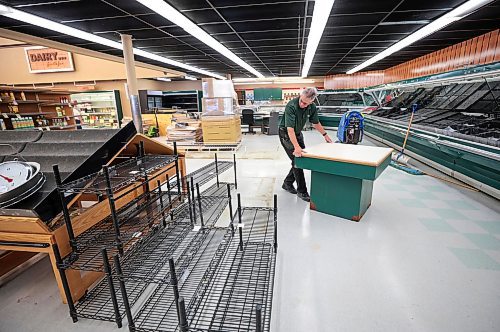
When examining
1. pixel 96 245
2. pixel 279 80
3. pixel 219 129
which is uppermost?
pixel 279 80

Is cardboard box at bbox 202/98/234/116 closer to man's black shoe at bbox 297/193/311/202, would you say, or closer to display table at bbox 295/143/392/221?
man's black shoe at bbox 297/193/311/202

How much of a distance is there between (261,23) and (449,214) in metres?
4.60

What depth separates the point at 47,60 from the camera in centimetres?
1161

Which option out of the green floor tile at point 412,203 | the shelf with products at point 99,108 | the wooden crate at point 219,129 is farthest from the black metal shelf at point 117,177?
the shelf with products at point 99,108

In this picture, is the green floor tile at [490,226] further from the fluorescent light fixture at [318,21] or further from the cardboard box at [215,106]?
the cardboard box at [215,106]

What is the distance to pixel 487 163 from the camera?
126 inches

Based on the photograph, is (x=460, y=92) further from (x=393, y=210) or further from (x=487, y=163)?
(x=393, y=210)

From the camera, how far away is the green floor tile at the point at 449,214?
290 cm

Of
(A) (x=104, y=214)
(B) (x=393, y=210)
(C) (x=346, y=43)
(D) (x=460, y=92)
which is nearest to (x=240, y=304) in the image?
(A) (x=104, y=214)

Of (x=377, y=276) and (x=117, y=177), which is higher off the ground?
(x=117, y=177)

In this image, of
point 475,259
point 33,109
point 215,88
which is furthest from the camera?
point 33,109

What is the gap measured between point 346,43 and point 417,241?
5952 mm

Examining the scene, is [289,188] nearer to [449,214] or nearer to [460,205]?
[449,214]

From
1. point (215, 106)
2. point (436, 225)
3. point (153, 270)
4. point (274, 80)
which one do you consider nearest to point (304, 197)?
point (436, 225)
